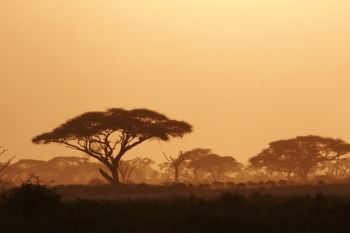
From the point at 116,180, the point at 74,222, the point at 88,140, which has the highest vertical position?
the point at 88,140

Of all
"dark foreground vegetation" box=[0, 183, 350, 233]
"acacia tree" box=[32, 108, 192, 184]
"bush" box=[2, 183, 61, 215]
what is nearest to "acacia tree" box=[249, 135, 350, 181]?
"acacia tree" box=[32, 108, 192, 184]

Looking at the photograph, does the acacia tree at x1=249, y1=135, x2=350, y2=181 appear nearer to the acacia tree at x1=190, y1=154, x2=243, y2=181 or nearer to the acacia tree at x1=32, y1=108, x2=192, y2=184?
the acacia tree at x1=190, y1=154, x2=243, y2=181

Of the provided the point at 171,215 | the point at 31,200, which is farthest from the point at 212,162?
the point at 171,215

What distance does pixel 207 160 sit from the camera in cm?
9938

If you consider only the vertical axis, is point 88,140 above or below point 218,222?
above

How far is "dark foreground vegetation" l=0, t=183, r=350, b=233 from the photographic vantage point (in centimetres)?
1775

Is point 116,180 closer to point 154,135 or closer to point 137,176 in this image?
point 154,135

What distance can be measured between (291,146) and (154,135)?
30.7 metres

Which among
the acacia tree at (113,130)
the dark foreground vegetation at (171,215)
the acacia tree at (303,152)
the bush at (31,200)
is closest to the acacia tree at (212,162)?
the acacia tree at (303,152)

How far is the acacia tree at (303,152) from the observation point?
81.9 m

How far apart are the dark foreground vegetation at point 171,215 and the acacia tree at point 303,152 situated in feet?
202

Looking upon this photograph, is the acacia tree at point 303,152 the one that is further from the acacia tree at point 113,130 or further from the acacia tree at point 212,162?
the acacia tree at point 113,130

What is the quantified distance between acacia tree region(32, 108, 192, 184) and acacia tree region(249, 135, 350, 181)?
2718 cm

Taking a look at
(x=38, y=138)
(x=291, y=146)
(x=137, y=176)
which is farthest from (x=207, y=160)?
(x=38, y=138)
